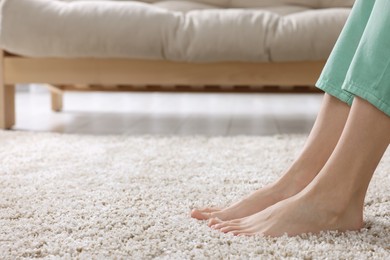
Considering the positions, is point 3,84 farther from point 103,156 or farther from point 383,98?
point 383,98

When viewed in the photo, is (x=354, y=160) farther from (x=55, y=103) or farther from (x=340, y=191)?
(x=55, y=103)

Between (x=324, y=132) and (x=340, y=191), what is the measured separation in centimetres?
13

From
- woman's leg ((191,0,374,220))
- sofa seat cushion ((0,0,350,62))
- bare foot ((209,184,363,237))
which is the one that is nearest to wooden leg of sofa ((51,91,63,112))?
sofa seat cushion ((0,0,350,62))

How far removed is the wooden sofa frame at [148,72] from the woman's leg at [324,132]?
1.06 metres

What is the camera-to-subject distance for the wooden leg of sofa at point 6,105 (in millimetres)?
2065

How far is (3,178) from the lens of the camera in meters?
1.24

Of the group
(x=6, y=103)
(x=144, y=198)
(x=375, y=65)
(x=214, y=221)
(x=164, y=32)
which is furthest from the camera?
(x=6, y=103)

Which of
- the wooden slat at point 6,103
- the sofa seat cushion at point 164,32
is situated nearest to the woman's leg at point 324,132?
the sofa seat cushion at point 164,32

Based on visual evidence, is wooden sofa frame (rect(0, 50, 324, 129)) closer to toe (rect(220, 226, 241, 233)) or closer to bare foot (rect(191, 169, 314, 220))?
bare foot (rect(191, 169, 314, 220))

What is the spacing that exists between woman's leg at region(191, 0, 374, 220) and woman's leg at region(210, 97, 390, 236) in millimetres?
62

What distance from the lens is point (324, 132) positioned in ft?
2.93

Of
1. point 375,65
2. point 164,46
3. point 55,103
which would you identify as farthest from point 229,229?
point 55,103

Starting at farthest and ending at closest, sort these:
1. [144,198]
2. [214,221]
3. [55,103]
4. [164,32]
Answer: [55,103], [164,32], [144,198], [214,221]

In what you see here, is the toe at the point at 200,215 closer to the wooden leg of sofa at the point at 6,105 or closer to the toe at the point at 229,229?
the toe at the point at 229,229
